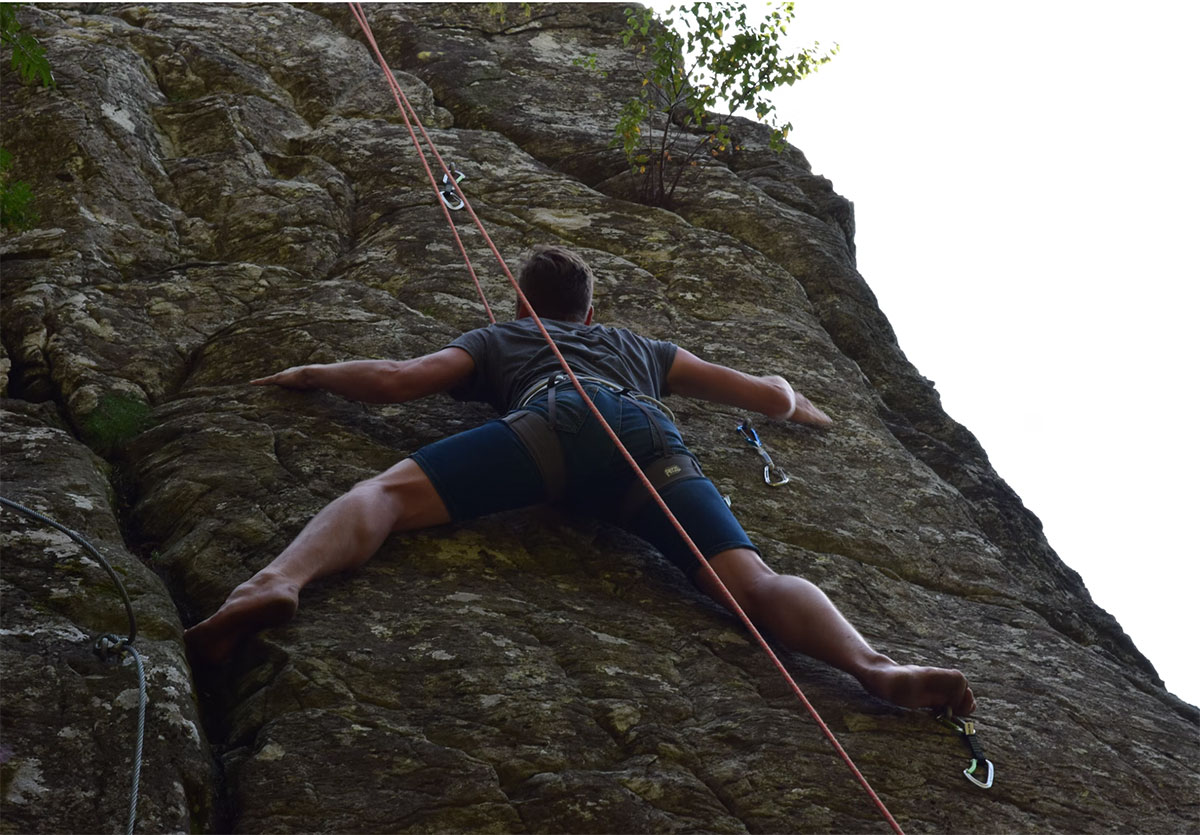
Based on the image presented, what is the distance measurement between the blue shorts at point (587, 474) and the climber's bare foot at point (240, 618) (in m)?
0.86

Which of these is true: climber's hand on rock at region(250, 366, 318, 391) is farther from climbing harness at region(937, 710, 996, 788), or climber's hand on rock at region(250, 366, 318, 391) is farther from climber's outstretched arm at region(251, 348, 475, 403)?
climbing harness at region(937, 710, 996, 788)

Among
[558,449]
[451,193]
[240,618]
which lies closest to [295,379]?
[558,449]

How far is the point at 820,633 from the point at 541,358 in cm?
177

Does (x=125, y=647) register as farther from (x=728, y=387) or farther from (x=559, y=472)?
(x=728, y=387)

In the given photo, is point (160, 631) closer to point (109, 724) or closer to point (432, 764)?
point (109, 724)

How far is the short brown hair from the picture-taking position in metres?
5.57

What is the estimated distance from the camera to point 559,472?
478 centimetres

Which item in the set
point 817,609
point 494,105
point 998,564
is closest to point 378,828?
point 817,609

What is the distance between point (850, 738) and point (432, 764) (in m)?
1.46

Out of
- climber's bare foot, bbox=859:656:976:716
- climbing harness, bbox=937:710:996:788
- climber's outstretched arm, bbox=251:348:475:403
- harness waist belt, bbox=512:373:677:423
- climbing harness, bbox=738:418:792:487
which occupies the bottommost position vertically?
climbing harness, bbox=937:710:996:788

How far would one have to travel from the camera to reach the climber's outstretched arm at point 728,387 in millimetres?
5680

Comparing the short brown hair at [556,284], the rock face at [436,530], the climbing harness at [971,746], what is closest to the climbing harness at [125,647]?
the rock face at [436,530]

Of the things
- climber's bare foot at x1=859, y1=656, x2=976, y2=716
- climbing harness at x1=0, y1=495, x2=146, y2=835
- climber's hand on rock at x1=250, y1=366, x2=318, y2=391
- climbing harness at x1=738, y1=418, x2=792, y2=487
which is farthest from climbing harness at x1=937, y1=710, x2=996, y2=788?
climber's hand on rock at x1=250, y1=366, x2=318, y2=391

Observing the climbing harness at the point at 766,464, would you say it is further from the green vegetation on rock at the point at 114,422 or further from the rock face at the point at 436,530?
the green vegetation on rock at the point at 114,422
